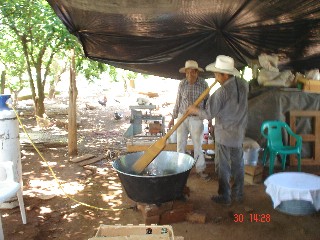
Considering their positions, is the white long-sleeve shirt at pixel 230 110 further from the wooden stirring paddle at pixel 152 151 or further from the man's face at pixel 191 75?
the man's face at pixel 191 75

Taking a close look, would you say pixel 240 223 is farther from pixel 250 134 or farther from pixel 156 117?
pixel 156 117

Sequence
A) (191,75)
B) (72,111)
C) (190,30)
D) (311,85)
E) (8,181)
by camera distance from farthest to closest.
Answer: (72,111)
(311,85)
(191,75)
(190,30)
(8,181)

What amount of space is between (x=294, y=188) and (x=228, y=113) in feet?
4.37

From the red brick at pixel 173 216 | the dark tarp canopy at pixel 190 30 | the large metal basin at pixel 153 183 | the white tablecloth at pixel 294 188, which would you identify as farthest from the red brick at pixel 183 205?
the dark tarp canopy at pixel 190 30

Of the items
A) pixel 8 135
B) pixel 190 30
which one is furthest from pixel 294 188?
pixel 8 135

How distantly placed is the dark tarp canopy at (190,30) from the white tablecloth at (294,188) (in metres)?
2.28

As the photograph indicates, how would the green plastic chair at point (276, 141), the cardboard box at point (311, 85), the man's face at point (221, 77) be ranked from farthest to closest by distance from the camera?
the cardboard box at point (311, 85) < the green plastic chair at point (276, 141) < the man's face at point (221, 77)

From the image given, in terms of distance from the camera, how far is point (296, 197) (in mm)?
4301

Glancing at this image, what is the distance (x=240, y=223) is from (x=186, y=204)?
78 cm

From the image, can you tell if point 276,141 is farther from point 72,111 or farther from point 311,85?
point 72,111

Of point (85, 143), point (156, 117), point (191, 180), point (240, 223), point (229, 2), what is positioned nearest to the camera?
point (229, 2)

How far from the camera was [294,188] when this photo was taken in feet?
14.1

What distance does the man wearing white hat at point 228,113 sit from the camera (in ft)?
15.1

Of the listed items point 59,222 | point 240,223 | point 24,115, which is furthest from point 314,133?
point 24,115
